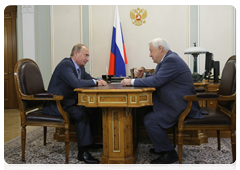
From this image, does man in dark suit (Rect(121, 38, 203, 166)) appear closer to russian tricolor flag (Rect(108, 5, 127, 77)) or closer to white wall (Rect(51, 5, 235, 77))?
russian tricolor flag (Rect(108, 5, 127, 77))

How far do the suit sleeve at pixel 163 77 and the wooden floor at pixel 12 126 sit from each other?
2.29 meters

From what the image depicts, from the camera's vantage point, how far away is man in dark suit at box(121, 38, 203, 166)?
2.06 meters

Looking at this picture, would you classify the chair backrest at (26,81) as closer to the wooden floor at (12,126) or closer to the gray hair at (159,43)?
the wooden floor at (12,126)

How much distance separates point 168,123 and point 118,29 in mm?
3340

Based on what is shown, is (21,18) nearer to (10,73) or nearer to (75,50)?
(10,73)

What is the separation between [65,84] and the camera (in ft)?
7.79

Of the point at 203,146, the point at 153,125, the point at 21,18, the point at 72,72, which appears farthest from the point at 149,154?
the point at 21,18

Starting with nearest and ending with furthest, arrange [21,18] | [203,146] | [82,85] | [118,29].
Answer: [82,85] < [203,146] < [118,29] < [21,18]

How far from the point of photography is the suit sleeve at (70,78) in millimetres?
2227

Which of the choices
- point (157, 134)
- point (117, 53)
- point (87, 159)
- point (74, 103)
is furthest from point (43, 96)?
point (117, 53)

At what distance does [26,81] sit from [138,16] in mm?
3464

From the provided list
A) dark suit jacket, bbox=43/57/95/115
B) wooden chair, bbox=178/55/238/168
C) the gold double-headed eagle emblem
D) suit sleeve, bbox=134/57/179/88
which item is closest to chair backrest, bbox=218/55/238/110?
wooden chair, bbox=178/55/238/168

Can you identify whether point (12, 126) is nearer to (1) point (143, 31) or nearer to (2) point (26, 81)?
(2) point (26, 81)

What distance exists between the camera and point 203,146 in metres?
2.71
